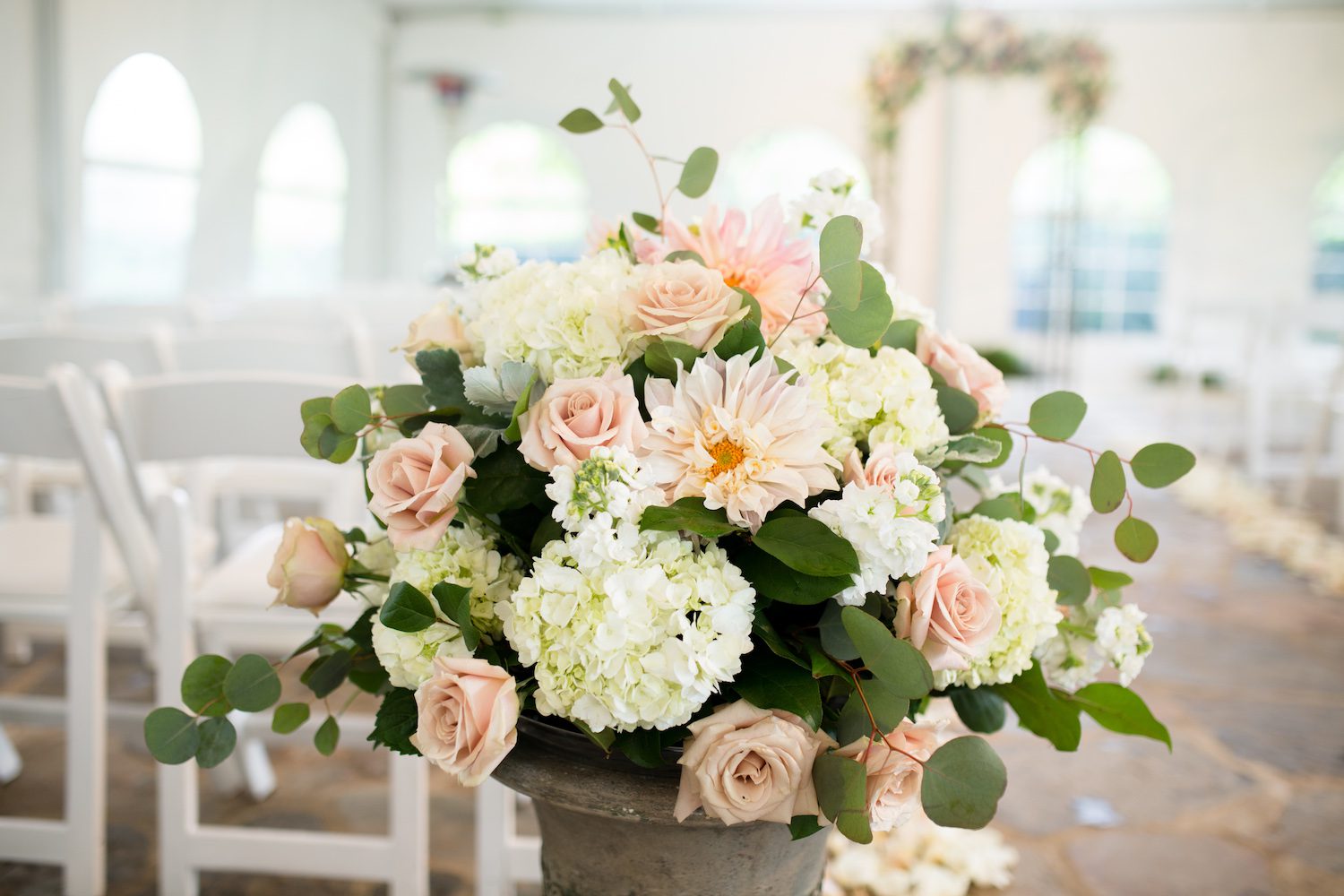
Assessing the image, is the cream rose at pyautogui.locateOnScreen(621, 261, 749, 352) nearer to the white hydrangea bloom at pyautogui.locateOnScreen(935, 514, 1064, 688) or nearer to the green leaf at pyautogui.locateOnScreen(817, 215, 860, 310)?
Answer: the green leaf at pyautogui.locateOnScreen(817, 215, 860, 310)

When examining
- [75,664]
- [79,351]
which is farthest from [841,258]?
[79,351]

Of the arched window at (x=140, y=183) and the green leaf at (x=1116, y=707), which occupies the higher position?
the arched window at (x=140, y=183)

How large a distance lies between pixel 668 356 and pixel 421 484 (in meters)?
0.18

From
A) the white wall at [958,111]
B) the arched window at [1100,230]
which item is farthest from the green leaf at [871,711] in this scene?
the arched window at [1100,230]

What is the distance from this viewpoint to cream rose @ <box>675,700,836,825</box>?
626 millimetres

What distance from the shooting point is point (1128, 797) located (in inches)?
86.9

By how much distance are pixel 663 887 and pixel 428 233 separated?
10006 mm

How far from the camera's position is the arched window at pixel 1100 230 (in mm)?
9836

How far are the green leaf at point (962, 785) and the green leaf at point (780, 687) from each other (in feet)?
0.25

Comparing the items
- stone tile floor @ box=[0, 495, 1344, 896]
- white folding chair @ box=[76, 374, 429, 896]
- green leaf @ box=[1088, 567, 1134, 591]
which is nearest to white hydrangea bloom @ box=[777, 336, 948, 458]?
green leaf @ box=[1088, 567, 1134, 591]

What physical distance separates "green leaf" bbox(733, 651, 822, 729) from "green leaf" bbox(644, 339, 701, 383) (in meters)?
0.20

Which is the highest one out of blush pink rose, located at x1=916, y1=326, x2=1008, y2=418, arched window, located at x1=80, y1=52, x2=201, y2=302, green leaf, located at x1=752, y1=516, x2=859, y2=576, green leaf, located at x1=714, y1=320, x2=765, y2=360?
arched window, located at x1=80, y1=52, x2=201, y2=302

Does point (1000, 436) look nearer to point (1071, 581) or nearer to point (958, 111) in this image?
point (1071, 581)

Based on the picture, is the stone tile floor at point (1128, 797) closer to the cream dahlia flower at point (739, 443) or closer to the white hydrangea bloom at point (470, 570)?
the white hydrangea bloom at point (470, 570)
